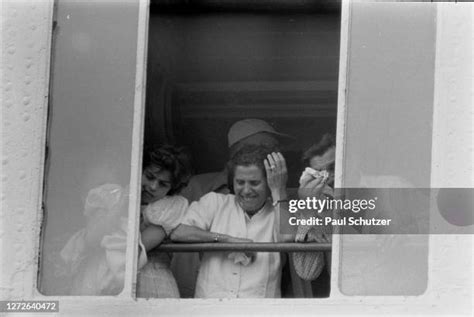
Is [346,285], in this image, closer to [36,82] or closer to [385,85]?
[385,85]

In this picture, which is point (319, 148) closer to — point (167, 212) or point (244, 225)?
point (244, 225)

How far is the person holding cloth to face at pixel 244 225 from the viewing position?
3371mm

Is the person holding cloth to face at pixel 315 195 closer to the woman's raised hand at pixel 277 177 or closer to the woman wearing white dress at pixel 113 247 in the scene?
the woman's raised hand at pixel 277 177

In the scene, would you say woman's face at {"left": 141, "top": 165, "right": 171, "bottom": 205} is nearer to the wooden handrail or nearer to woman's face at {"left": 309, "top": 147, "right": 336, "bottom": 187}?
the wooden handrail

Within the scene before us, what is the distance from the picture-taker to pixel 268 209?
3.40 meters

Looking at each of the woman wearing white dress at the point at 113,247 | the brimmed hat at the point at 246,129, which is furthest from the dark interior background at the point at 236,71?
the woman wearing white dress at the point at 113,247

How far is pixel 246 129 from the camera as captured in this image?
3.49 m

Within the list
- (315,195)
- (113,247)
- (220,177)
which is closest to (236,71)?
(220,177)

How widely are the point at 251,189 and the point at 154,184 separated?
0.77ft

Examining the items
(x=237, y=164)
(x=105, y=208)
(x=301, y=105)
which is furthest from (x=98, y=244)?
(x=301, y=105)

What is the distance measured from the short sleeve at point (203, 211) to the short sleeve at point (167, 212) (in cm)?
2

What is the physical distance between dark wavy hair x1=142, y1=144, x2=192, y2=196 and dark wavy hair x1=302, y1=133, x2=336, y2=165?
0.29 metres

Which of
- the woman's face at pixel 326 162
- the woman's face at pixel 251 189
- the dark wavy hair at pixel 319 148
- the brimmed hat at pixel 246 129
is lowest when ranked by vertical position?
the woman's face at pixel 251 189

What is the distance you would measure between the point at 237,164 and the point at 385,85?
406 millimetres
